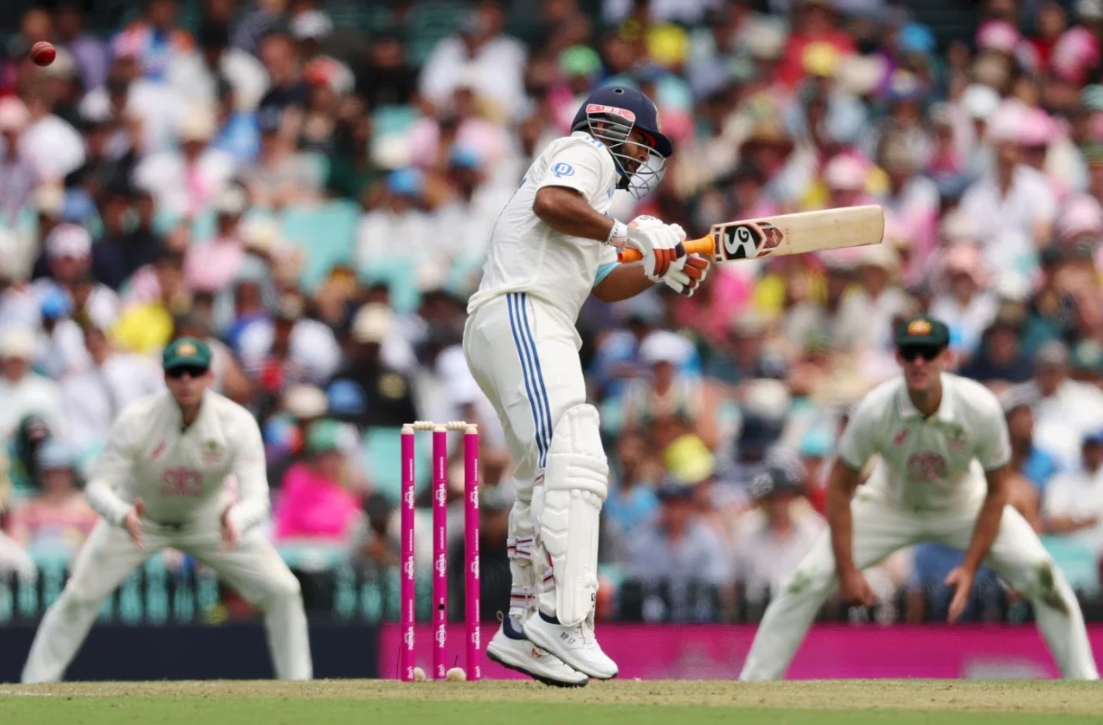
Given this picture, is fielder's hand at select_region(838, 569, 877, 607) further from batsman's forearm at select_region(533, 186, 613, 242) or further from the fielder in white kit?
batsman's forearm at select_region(533, 186, 613, 242)

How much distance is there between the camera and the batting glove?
673 cm

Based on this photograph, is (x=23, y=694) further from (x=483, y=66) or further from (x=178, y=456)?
(x=483, y=66)

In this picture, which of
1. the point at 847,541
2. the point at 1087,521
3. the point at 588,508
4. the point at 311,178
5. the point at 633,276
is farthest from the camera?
the point at 311,178

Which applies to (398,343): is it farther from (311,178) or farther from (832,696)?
(832,696)

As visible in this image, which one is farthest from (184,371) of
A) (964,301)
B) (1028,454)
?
(964,301)

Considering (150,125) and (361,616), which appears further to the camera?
(150,125)

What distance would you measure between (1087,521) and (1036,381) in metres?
1.09

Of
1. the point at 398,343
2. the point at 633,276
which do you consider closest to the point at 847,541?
the point at 633,276

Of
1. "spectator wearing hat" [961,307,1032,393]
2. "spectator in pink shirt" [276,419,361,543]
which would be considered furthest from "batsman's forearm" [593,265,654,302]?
"spectator wearing hat" [961,307,1032,393]

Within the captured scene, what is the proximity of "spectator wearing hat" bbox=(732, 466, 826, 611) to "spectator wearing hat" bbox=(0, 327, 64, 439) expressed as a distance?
3.84m

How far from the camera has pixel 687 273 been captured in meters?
6.79

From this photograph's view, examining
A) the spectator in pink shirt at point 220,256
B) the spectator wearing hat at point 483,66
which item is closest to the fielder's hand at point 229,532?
the spectator in pink shirt at point 220,256

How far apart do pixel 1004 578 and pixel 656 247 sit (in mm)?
3054

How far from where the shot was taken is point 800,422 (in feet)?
37.5
